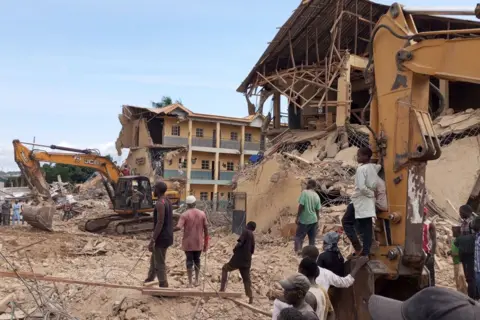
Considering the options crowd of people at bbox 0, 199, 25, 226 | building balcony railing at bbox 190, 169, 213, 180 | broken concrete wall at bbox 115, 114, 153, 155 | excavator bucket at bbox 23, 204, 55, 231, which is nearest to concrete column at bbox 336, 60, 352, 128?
excavator bucket at bbox 23, 204, 55, 231

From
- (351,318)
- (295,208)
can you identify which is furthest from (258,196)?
(351,318)

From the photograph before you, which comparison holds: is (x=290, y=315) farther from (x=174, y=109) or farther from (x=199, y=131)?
(x=199, y=131)

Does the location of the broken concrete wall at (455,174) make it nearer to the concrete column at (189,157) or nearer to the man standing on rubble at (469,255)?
the man standing on rubble at (469,255)

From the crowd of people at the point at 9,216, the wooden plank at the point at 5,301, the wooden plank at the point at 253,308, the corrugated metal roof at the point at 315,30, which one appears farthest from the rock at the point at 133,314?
the crowd of people at the point at 9,216

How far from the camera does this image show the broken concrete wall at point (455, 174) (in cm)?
1401

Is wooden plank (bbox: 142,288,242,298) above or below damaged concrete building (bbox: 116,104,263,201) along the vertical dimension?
below

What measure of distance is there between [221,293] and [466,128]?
11.3m

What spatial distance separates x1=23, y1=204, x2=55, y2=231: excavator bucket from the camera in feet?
53.2

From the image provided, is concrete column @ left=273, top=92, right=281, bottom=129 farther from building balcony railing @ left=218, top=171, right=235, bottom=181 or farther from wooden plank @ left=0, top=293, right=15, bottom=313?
wooden plank @ left=0, top=293, right=15, bottom=313

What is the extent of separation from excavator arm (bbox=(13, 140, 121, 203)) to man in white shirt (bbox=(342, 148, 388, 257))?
559 inches

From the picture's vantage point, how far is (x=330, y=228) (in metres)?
12.9

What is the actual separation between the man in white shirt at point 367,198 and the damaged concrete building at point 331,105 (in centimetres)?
956

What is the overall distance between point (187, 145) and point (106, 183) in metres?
20.0

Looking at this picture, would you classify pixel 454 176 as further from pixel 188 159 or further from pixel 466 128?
pixel 188 159
